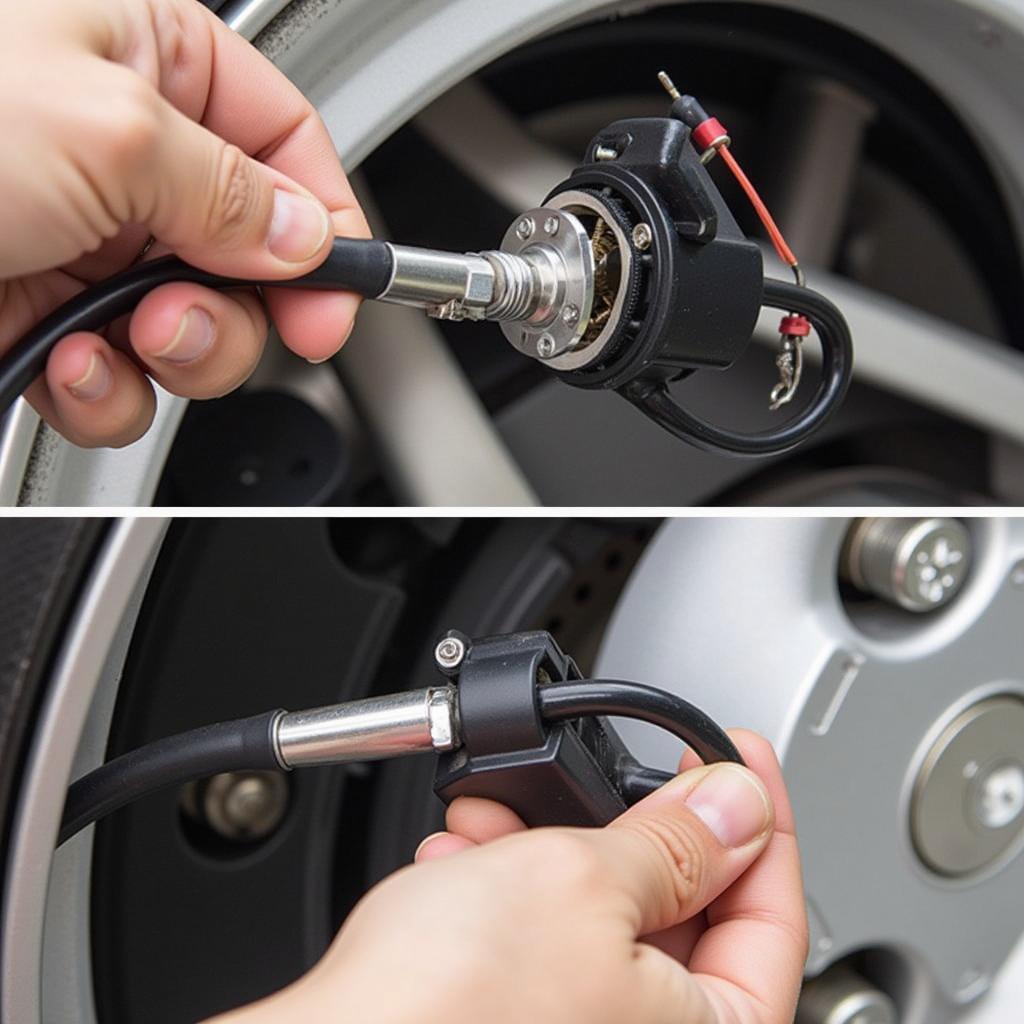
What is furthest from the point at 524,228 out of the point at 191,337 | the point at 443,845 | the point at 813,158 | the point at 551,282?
the point at 813,158

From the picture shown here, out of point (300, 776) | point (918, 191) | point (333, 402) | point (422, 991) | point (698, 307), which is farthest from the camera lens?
point (918, 191)

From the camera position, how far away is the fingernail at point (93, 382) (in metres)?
0.45

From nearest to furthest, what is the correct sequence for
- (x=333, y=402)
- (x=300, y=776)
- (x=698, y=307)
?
(x=698, y=307) → (x=300, y=776) → (x=333, y=402)

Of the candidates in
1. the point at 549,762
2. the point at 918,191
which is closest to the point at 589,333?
the point at 549,762

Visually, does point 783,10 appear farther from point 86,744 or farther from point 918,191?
point 86,744

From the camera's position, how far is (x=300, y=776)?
65 cm

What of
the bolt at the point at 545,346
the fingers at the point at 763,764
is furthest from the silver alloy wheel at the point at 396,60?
the fingers at the point at 763,764

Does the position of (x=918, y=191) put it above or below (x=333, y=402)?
above

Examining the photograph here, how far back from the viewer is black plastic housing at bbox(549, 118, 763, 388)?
444 mm

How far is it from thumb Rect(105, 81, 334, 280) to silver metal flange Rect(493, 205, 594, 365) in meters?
0.07

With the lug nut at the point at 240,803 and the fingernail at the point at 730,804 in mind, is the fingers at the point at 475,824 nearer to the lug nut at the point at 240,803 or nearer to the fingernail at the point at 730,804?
the fingernail at the point at 730,804

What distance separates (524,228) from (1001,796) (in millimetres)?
423

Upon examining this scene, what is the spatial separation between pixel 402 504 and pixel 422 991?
38 cm

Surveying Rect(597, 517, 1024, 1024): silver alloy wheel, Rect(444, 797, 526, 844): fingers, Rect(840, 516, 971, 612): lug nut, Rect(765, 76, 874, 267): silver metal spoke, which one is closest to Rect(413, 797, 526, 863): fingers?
Rect(444, 797, 526, 844): fingers
